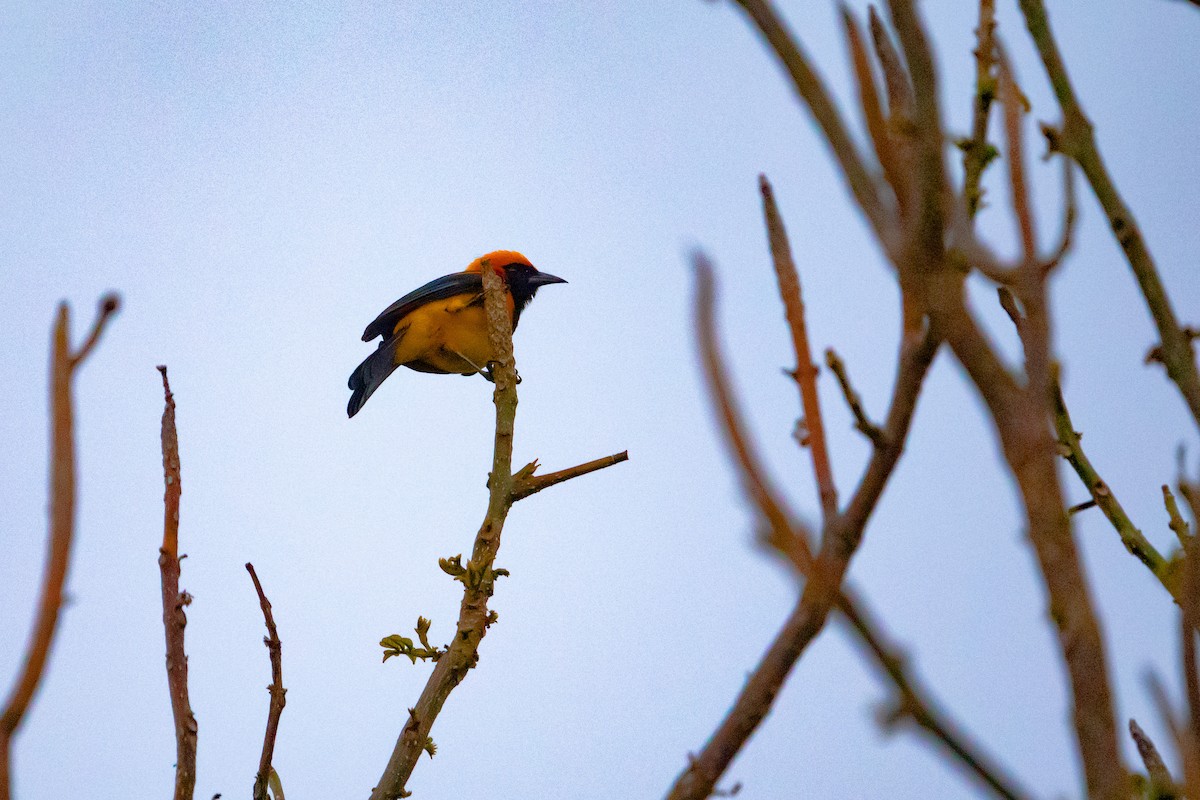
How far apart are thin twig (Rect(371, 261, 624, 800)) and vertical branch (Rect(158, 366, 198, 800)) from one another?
98 centimetres

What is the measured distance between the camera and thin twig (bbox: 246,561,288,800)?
8.22ft

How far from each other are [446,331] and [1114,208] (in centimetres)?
610

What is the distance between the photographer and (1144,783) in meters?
1.44

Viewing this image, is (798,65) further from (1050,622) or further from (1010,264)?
(1050,622)

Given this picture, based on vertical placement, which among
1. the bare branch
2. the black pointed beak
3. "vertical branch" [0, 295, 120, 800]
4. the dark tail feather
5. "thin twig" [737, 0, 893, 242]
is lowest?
"vertical branch" [0, 295, 120, 800]

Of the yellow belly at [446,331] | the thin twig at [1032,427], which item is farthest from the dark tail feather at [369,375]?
the thin twig at [1032,427]

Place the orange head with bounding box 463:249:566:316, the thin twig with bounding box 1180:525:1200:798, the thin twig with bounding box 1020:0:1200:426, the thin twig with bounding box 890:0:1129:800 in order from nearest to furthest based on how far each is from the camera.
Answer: the thin twig with bounding box 890:0:1129:800 → the thin twig with bounding box 1180:525:1200:798 → the thin twig with bounding box 1020:0:1200:426 → the orange head with bounding box 463:249:566:316

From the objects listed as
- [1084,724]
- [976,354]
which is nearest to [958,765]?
[1084,724]

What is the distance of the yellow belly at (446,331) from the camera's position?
7207mm

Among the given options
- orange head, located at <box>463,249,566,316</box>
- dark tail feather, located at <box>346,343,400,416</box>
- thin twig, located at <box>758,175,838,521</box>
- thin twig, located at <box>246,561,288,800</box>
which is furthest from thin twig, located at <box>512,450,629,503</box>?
orange head, located at <box>463,249,566,316</box>

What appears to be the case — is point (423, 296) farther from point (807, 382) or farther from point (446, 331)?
point (807, 382)

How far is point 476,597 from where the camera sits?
11.5 feet

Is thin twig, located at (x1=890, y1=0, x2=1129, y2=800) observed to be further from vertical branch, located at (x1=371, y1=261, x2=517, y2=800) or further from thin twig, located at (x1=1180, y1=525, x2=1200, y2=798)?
vertical branch, located at (x1=371, y1=261, x2=517, y2=800)

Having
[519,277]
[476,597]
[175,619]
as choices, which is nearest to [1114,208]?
[175,619]
